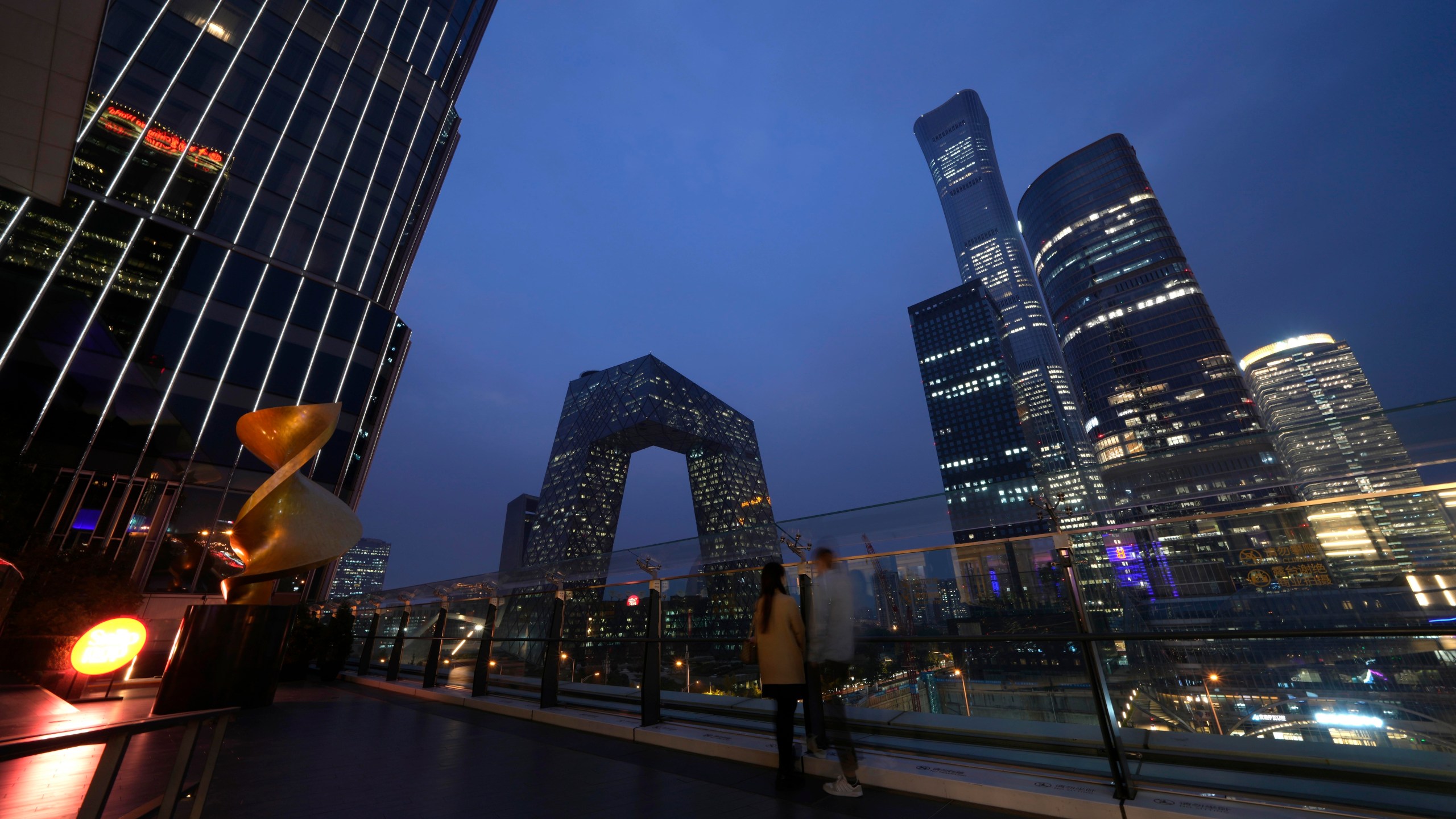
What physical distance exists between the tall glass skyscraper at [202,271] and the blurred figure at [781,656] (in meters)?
12.9

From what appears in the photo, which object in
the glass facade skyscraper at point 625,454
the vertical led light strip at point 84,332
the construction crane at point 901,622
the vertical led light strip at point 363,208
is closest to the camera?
the construction crane at point 901,622

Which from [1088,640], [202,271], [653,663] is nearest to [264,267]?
[202,271]

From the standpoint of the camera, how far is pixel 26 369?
11.8 m

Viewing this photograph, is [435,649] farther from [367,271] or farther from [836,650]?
[367,271]

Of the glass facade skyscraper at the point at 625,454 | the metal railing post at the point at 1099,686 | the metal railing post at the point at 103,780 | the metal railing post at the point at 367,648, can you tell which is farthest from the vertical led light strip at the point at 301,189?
the glass facade skyscraper at the point at 625,454

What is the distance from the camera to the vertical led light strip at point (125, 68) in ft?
44.7

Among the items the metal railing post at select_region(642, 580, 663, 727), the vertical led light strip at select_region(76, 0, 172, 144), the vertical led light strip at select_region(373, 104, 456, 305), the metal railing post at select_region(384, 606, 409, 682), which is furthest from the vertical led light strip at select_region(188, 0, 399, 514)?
the metal railing post at select_region(642, 580, 663, 727)

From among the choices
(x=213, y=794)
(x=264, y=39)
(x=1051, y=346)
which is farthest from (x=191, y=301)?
(x=1051, y=346)

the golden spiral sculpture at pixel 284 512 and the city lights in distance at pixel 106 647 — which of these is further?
the golden spiral sculpture at pixel 284 512

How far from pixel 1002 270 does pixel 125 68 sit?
153713 mm

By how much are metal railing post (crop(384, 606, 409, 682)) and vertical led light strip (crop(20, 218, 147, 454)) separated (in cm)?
1014

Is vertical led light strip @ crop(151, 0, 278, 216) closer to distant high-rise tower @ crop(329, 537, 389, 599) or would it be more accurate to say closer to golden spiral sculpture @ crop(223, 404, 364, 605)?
golden spiral sculpture @ crop(223, 404, 364, 605)

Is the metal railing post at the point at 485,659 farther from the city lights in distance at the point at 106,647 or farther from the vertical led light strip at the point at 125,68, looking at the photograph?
the vertical led light strip at the point at 125,68

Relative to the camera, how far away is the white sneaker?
9.06ft
